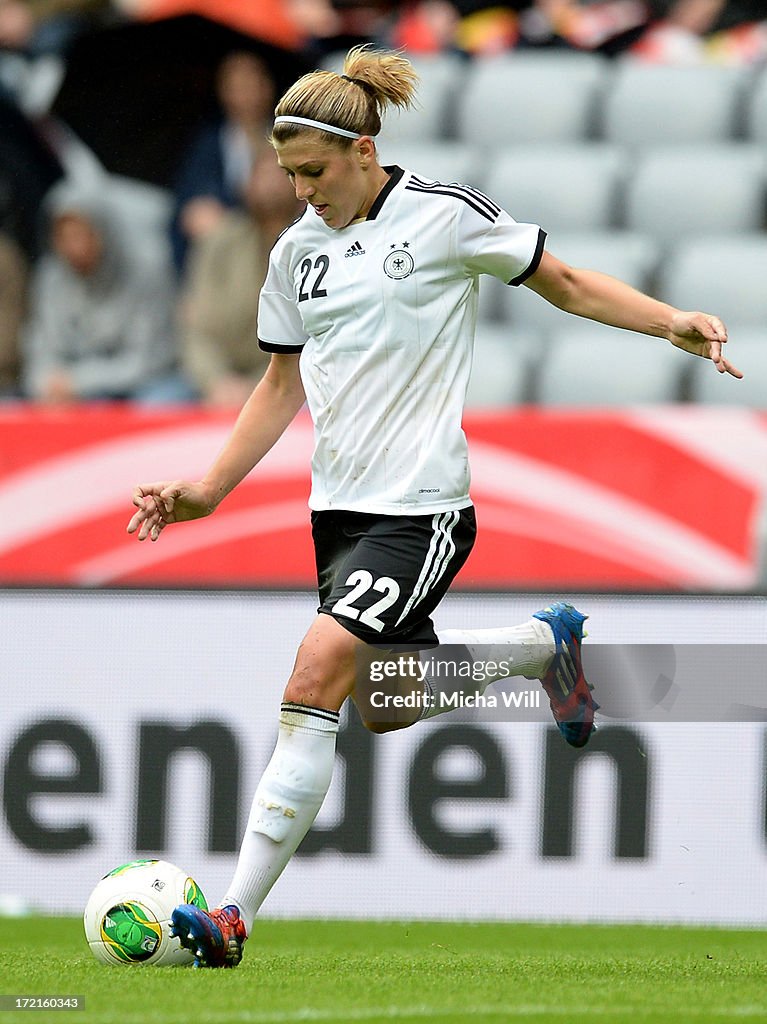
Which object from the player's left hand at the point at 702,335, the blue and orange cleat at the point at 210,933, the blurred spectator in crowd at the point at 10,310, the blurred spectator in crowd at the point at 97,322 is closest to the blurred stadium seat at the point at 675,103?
the blurred spectator in crowd at the point at 97,322

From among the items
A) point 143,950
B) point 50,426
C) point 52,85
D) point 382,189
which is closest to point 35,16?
point 52,85

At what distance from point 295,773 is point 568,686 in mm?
1046

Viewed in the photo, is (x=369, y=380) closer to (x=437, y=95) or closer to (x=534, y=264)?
(x=534, y=264)

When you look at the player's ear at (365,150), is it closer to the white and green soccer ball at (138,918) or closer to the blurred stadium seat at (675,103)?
the white and green soccer ball at (138,918)

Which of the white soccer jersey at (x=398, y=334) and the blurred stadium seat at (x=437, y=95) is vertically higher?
the blurred stadium seat at (x=437, y=95)

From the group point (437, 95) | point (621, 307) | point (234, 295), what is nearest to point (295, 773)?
point (621, 307)

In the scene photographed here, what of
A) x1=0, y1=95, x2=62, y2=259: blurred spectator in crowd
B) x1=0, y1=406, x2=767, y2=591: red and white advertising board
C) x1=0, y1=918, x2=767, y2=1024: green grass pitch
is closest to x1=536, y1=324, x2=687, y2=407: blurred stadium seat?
A: x1=0, y1=406, x2=767, y2=591: red and white advertising board

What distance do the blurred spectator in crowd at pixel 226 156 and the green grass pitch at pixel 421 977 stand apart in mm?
4876

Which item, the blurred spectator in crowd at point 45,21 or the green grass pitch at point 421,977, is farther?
the blurred spectator in crowd at point 45,21

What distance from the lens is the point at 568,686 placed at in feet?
15.5

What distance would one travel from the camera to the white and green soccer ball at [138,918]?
409 centimetres

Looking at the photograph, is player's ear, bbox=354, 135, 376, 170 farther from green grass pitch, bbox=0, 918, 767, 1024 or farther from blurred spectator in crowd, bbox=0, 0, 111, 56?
blurred spectator in crowd, bbox=0, 0, 111, 56

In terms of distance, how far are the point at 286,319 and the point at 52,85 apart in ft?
21.8

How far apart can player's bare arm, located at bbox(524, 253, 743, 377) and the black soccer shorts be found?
56cm
